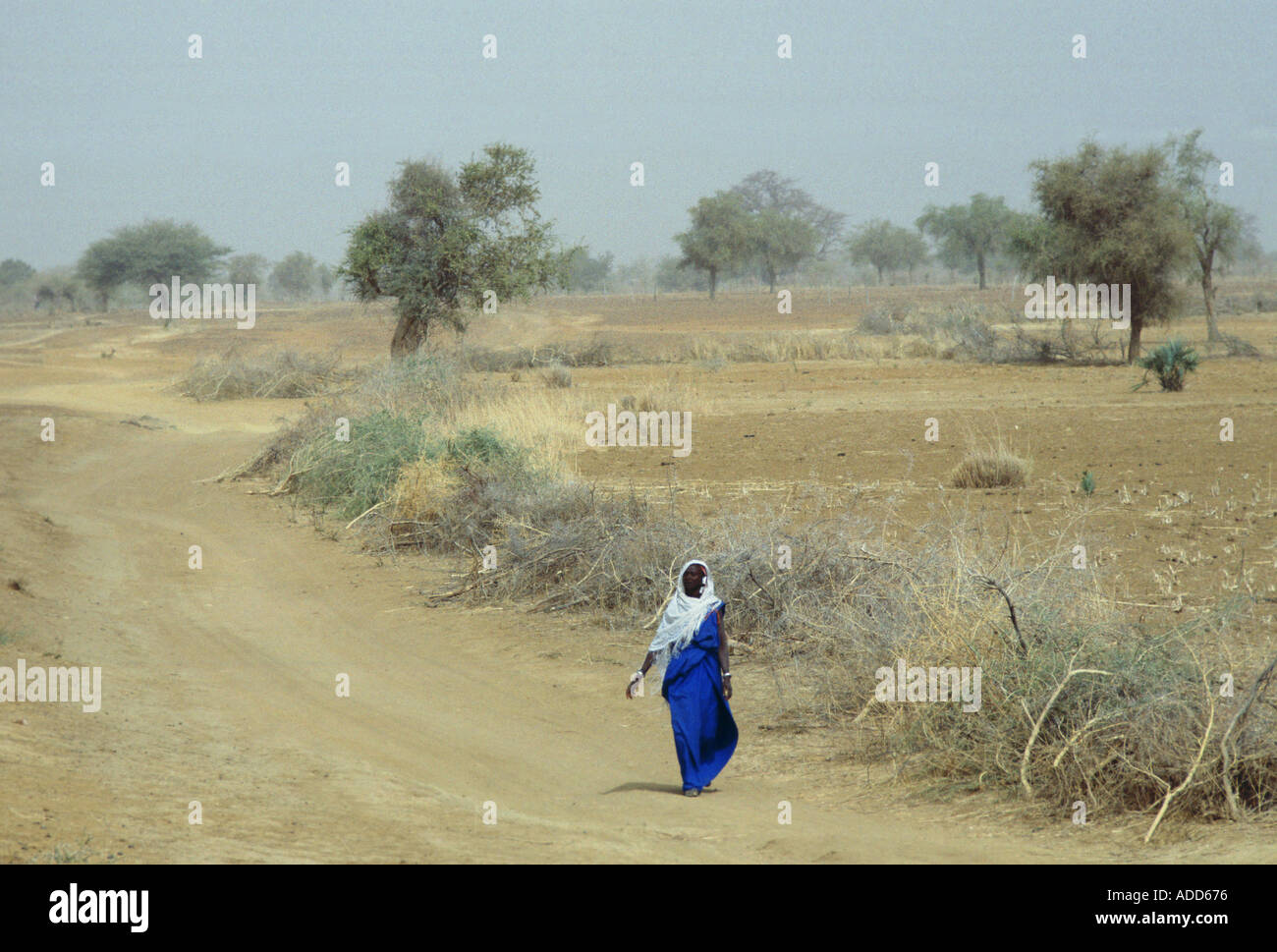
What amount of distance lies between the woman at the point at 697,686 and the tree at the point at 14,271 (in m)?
124

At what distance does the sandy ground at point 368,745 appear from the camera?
16.2 feet

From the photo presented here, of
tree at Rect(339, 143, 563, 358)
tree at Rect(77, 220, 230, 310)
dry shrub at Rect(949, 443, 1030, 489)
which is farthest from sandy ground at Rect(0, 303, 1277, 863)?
tree at Rect(77, 220, 230, 310)

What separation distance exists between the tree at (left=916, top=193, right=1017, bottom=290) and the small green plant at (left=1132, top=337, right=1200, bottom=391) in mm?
51983

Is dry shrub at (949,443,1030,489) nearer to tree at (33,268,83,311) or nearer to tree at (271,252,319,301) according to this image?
tree at (33,268,83,311)

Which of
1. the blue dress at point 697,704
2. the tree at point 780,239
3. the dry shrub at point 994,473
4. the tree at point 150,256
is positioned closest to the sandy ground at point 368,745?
the blue dress at point 697,704

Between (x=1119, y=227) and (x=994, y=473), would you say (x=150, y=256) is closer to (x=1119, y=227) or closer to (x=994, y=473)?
(x=1119, y=227)

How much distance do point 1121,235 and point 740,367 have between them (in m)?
11.0

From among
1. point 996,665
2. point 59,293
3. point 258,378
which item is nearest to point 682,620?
point 996,665

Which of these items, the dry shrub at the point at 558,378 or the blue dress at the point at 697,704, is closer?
the blue dress at the point at 697,704

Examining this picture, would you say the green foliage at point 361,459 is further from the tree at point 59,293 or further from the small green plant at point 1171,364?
the tree at point 59,293

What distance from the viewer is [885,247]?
322 ft

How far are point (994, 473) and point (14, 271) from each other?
402ft

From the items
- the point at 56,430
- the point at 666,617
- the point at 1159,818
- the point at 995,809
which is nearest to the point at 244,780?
the point at 666,617

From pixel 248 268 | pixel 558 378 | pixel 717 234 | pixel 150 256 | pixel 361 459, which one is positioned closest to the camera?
pixel 361 459
